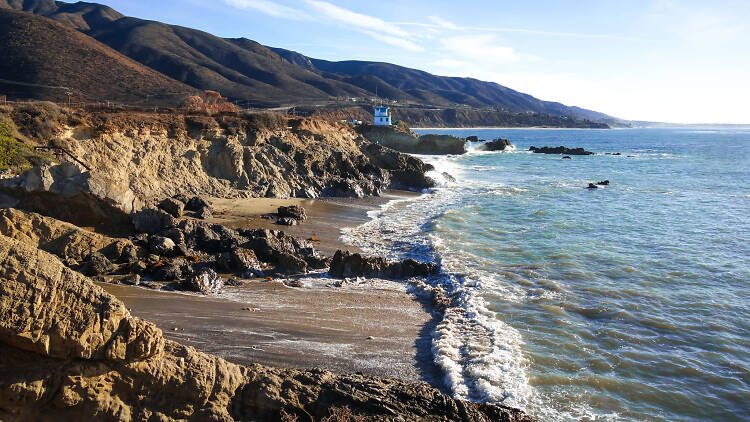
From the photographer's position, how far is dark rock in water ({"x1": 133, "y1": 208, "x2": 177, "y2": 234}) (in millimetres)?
14719

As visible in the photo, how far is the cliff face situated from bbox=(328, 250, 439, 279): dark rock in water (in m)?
7.43

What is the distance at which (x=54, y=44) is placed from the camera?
56.6 m

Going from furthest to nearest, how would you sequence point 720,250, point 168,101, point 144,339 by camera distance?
point 168,101, point 720,250, point 144,339

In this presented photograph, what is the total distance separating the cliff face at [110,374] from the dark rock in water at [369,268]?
743 centimetres

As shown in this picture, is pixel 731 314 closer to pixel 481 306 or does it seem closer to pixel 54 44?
pixel 481 306

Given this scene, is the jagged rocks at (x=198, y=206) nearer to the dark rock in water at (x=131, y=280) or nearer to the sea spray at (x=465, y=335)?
the sea spray at (x=465, y=335)

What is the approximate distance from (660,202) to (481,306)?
21720 mm

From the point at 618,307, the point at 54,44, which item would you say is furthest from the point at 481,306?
the point at 54,44

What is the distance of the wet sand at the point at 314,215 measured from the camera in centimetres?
1736

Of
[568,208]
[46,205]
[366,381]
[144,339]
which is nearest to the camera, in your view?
[144,339]

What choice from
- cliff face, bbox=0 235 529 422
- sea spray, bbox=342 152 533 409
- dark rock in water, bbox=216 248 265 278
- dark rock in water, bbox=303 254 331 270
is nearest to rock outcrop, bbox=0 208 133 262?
dark rock in water, bbox=216 248 265 278

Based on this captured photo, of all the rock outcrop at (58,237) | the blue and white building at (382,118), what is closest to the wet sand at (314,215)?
the rock outcrop at (58,237)

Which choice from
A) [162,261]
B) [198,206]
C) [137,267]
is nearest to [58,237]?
[137,267]

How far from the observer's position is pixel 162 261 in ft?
41.6
